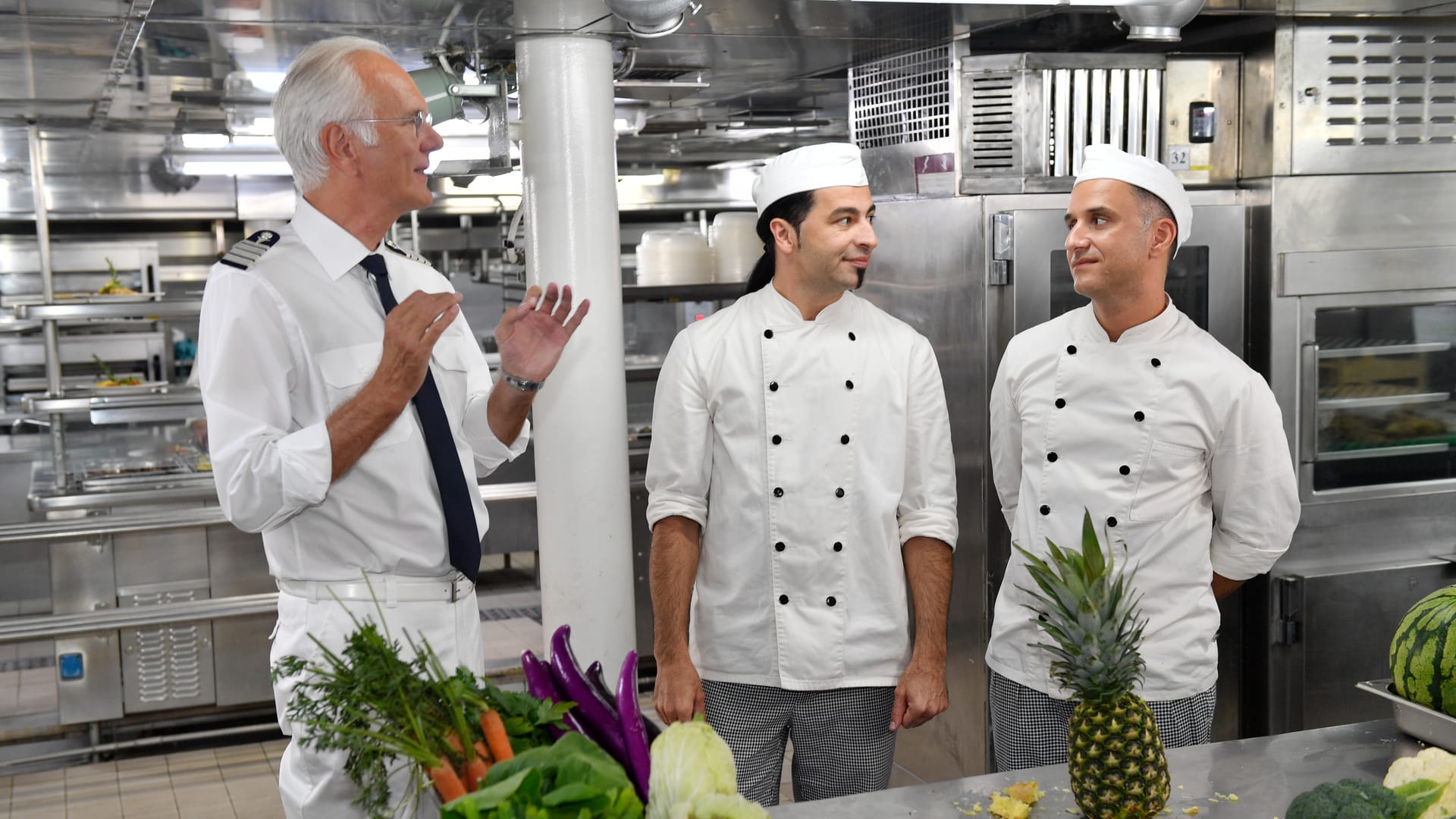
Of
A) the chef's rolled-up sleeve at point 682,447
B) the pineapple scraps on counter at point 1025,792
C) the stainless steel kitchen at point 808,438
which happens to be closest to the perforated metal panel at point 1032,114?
the stainless steel kitchen at point 808,438

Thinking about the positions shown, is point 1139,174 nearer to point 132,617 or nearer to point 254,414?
point 254,414

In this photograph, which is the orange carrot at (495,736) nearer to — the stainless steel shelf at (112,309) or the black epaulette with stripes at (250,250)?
the black epaulette with stripes at (250,250)

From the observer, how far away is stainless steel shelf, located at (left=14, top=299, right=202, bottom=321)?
204 inches

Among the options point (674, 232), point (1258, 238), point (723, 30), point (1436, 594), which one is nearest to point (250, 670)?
point (674, 232)

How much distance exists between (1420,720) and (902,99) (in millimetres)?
2400

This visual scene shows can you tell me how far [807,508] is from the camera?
2.59 meters

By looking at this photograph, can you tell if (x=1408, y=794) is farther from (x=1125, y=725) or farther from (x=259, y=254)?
(x=259, y=254)

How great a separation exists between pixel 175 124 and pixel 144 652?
265 centimetres

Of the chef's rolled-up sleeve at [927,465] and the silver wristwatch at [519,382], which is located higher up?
the silver wristwatch at [519,382]

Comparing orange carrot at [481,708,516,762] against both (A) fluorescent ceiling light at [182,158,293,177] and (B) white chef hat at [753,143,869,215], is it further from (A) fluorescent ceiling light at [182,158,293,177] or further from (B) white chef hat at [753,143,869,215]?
(A) fluorescent ceiling light at [182,158,293,177]

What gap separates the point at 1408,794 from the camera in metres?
1.70

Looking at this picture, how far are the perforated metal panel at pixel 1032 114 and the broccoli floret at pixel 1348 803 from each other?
2204 millimetres

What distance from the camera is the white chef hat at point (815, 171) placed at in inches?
102

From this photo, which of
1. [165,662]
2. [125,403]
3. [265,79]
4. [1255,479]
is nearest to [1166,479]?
[1255,479]
